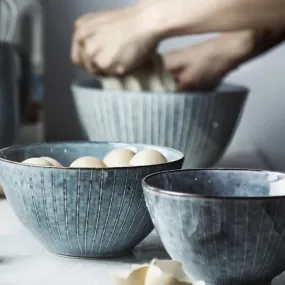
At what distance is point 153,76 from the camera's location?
87 centimetres

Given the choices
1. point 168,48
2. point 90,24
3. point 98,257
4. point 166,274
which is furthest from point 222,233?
point 168,48

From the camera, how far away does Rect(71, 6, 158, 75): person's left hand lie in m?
0.82

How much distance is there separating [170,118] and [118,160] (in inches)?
11.0

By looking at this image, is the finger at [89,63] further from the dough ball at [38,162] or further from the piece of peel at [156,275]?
the piece of peel at [156,275]

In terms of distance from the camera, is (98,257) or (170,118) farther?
(170,118)

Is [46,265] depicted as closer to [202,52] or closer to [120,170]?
[120,170]

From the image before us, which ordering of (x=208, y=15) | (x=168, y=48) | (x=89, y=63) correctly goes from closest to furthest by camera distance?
(x=208, y=15) → (x=89, y=63) → (x=168, y=48)

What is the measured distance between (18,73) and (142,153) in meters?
0.44

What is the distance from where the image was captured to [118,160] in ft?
1.83

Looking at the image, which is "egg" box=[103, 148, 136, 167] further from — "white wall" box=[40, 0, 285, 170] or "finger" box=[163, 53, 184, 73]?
"white wall" box=[40, 0, 285, 170]

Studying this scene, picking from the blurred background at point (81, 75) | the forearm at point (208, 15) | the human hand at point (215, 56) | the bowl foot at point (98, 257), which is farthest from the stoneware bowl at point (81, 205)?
the blurred background at point (81, 75)

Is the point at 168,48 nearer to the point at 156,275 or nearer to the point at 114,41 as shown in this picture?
the point at 114,41

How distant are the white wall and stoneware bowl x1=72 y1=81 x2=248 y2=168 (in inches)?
13.7

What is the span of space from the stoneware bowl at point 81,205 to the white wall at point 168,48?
27.6 inches
